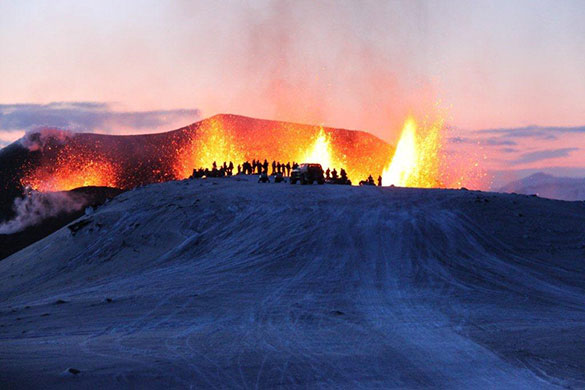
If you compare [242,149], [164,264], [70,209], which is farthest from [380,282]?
[242,149]

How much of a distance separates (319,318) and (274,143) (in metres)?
127

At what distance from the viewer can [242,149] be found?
13775 cm

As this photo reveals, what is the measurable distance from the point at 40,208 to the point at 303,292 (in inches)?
2274

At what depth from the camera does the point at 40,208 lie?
65750mm

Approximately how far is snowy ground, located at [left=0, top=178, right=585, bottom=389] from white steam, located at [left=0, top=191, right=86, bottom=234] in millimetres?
31685

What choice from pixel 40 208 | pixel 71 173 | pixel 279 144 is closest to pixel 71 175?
pixel 71 173

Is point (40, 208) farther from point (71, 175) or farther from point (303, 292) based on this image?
point (303, 292)

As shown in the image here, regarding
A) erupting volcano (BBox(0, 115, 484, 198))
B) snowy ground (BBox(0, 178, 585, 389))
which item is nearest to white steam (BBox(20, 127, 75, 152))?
erupting volcano (BBox(0, 115, 484, 198))

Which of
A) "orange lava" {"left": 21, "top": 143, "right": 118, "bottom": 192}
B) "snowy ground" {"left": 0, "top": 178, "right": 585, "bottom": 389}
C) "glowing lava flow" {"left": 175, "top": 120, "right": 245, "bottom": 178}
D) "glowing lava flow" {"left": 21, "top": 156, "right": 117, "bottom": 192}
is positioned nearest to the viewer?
"snowy ground" {"left": 0, "top": 178, "right": 585, "bottom": 389}

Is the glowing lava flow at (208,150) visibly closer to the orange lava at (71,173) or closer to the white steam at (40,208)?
the orange lava at (71,173)

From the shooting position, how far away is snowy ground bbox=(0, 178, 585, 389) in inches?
361

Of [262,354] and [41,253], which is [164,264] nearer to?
[41,253]

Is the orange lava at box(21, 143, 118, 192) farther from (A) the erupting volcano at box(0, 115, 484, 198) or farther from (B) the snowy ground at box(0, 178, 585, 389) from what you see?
(B) the snowy ground at box(0, 178, 585, 389)

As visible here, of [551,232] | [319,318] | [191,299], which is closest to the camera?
[319,318]
